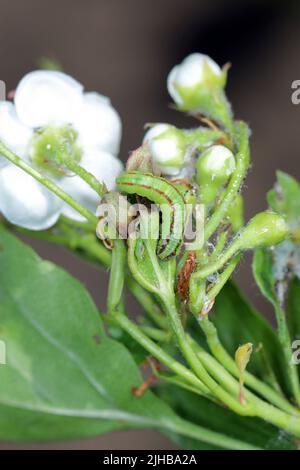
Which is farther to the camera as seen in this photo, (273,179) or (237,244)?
(273,179)

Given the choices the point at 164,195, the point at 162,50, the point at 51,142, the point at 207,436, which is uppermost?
the point at 162,50

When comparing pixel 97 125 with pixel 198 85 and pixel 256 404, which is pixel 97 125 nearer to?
pixel 198 85

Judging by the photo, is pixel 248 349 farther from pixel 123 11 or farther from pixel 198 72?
pixel 123 11

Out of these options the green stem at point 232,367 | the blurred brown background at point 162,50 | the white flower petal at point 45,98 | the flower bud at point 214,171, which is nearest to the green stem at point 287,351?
the green stem at point 232,367

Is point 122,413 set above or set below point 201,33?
below

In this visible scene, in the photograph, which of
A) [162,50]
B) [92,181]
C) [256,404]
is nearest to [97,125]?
[92,181]

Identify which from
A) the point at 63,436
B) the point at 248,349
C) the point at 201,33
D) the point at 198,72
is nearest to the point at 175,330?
the point at 248,349

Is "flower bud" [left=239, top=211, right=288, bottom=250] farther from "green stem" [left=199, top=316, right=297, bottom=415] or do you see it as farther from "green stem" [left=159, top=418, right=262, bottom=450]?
"green stem" [left=159, top=418, right=262, bottom=450]
